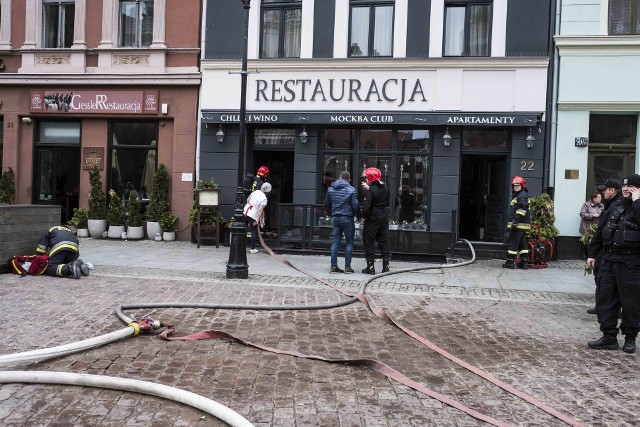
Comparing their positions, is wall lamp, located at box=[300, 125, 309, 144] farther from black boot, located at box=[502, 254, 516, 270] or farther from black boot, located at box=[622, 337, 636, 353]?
black boot, located at box=[622, 337, 636, 353]

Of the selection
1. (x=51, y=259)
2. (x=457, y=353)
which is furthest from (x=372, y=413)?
(x=51, y=259)

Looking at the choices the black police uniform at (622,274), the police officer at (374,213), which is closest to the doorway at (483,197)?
the police officer at (374,213)

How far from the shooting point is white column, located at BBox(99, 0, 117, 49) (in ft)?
55.9

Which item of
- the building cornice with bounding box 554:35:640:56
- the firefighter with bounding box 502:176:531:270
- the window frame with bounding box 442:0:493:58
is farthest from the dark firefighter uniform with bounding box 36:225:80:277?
the building cornice with bounding box 554:35:640:56

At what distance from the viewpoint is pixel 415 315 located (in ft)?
27.0

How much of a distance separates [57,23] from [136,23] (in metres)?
2.49

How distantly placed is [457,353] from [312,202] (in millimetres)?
10092

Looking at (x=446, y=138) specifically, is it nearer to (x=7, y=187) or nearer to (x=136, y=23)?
(x=136, y=23)

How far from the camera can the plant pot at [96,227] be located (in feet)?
54.6

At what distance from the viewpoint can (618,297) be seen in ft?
22.1

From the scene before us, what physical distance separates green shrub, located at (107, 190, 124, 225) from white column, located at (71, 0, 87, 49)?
446 centimetres

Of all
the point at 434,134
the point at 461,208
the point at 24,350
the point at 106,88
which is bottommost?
the point at 24,350

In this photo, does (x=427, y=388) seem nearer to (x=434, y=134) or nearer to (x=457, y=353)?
(x=457, y=353)

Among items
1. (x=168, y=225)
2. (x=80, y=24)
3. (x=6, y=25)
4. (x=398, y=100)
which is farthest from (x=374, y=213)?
(x=6, y=25)
